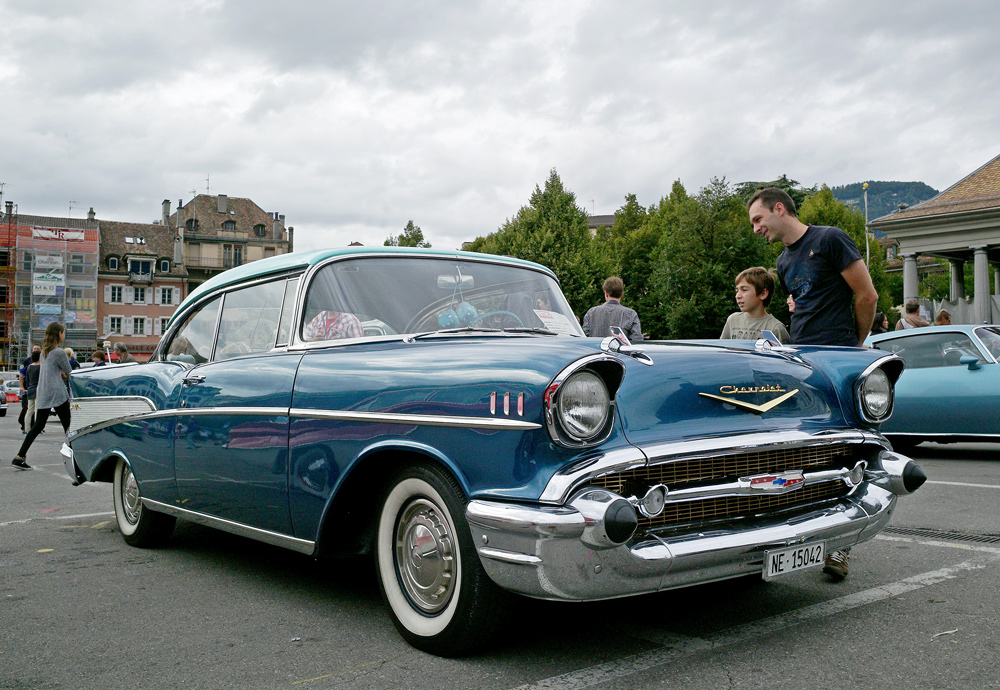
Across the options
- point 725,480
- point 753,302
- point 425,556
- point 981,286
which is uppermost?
point 981,286

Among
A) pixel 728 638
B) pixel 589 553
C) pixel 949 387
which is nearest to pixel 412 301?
pixel 589 553

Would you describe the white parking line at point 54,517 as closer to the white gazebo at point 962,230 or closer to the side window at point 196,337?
the side window at point 196,337

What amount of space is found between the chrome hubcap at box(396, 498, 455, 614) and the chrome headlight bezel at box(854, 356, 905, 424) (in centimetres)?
178

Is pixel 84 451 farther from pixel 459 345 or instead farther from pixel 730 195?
pixel 730 195

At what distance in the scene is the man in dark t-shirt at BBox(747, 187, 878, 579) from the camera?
492 centimetres

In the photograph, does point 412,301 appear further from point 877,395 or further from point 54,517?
point 54,517

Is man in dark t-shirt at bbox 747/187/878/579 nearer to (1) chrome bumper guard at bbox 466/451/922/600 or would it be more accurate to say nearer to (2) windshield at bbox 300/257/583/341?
(2) windshield at bbox 300/257/583/341

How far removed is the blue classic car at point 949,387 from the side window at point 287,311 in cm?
737

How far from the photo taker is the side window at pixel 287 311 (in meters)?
4.34

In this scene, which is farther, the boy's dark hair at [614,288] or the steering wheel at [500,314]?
the boy's dark hair at [614,288]

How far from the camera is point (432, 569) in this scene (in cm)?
331

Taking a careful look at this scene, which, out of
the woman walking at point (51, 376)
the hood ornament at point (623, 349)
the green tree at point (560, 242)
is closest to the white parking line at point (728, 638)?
the hood ornament at point (623, 349)

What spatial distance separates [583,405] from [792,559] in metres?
0.99

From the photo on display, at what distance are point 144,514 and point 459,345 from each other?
9.35ft
